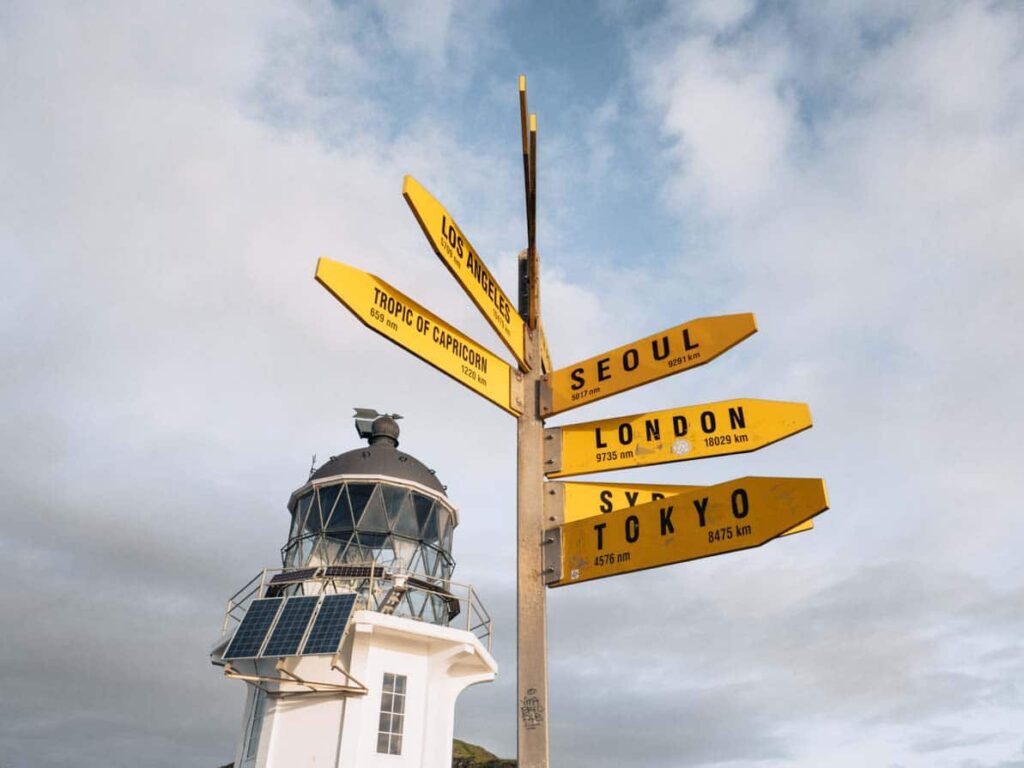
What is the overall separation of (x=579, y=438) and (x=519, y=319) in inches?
47.1

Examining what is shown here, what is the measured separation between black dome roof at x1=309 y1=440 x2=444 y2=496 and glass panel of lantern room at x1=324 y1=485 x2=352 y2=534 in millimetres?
613

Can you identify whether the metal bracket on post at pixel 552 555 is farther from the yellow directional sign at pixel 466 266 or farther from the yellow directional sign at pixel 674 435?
the yellow directional sign at pixel 466 266

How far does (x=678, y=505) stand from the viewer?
17.2 ft

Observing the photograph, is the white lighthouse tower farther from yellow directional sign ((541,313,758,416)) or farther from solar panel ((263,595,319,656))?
yellow directional sign ((541,313,758,416))

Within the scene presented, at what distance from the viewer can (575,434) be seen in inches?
241

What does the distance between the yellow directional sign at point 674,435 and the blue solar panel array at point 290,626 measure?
900 cm

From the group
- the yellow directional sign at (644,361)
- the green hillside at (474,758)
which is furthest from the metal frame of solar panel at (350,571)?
the green hillside at (474,758)

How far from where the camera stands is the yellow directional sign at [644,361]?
5.89 meters

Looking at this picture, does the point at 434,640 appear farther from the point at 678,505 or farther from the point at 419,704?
the point at 678,505

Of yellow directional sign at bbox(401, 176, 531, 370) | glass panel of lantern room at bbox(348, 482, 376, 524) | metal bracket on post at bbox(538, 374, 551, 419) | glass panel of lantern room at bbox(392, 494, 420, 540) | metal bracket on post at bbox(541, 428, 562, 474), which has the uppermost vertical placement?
glass panel of lantern room at bbox(348, 482, 376, 524)

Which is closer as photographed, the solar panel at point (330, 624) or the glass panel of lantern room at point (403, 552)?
the solar panel at point (330, 624)

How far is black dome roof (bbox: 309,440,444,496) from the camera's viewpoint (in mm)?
17531

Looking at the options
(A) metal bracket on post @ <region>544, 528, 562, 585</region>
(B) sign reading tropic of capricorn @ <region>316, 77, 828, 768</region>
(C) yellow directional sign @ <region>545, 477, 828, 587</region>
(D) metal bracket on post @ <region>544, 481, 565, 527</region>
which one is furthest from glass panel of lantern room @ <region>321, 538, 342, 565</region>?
(C) yellow directional sign @ <region>545, 477, 828, 587</region>

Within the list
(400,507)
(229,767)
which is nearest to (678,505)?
(400,507)
